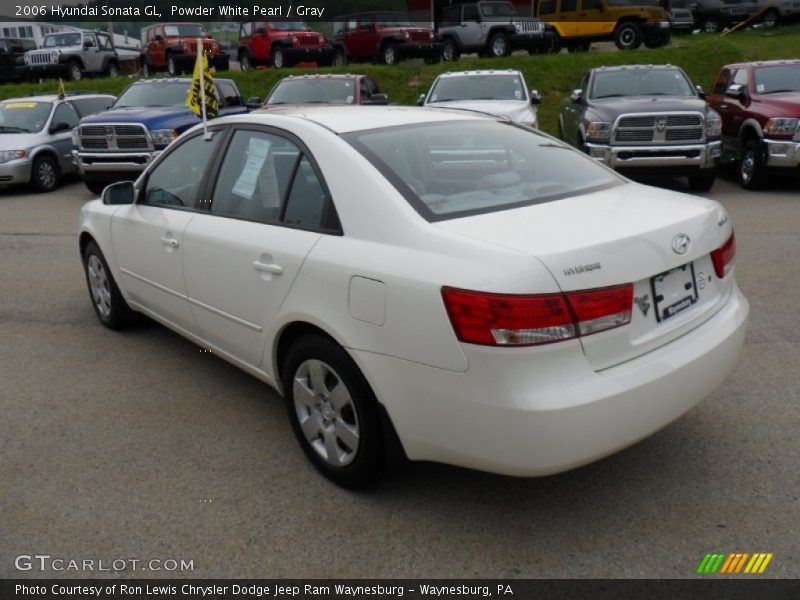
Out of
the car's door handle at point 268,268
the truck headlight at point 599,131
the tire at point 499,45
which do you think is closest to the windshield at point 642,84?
the truck headlight at point 599,131

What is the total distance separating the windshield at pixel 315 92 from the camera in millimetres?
13039

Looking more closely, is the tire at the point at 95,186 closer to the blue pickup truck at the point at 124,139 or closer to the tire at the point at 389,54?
the blue pickup truck at the point at 124,139

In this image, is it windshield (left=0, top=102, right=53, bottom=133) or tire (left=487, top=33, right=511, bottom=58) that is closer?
windshield (left=0, top=102, right=53, bottom=133)

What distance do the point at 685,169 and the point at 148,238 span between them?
27.5 ft

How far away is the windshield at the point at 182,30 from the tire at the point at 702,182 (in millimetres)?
19279

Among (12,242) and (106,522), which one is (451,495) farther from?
(12,242)

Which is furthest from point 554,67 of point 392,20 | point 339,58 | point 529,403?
point 529,403

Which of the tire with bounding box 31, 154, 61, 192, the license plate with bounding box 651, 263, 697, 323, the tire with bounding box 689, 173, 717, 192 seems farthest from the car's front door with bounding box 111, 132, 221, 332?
the tire with bounding box 31, 154, 61, 192

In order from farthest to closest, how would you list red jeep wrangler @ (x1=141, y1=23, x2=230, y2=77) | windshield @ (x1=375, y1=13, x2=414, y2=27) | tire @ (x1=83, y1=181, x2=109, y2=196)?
red jeep wrangler @ (x1=141, y1=23, x2=230, y2=77) < windshield @ (x1=375, y1=13, x2=414, y2=27) < tire @ (x1=83, y1=181, x2=109, y2=196)

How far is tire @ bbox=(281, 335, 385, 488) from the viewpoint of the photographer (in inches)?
122

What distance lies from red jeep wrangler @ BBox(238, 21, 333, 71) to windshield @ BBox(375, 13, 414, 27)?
6.10 ft

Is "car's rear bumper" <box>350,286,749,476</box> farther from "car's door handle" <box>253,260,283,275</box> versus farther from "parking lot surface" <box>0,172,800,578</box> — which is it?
"car's door handle" <box>253,260,283,275</box>

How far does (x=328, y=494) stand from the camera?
11.1 feet

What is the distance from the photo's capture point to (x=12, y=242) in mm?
9289
